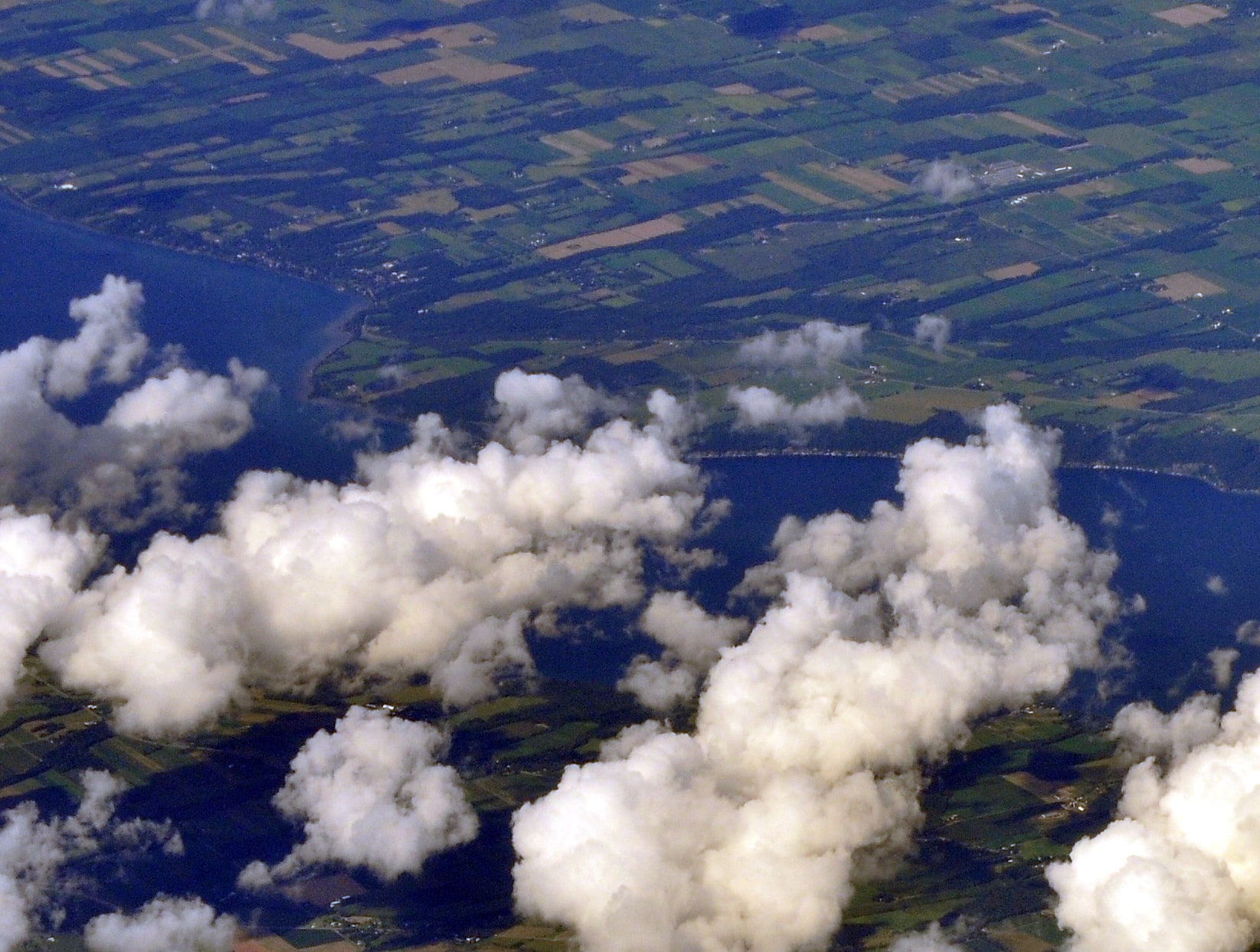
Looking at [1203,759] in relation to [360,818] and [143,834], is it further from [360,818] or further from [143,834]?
[143,834]

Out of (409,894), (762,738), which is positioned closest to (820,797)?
(762,738)

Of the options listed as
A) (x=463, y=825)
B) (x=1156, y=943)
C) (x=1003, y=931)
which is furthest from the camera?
(x=463, y=825)

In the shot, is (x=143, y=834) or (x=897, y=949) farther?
(x=143, y=834)

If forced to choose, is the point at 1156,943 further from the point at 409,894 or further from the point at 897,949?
the point at 409,894

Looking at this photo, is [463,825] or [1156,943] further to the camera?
[463,825]

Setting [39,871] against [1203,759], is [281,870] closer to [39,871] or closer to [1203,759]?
[39,871]

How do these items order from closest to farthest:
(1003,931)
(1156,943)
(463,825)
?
(1156,943), (1003,931), (463,825)

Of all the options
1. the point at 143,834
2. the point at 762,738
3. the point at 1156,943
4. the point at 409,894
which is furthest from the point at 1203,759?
the point at 143,834

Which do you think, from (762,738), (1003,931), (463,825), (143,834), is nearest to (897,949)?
(1003,931)

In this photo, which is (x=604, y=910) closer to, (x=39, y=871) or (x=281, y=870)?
(x=281, y=870)
